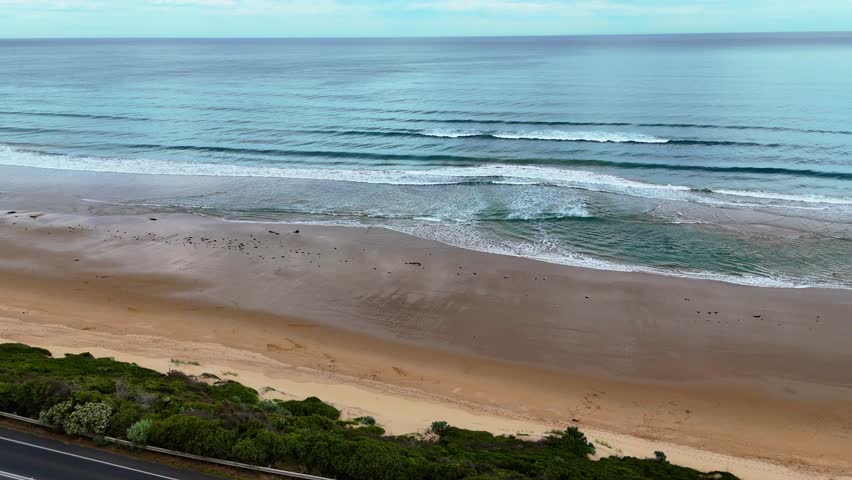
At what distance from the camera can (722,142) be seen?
4425 centimetres

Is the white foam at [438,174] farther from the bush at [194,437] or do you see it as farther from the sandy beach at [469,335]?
the bush at [194,437]

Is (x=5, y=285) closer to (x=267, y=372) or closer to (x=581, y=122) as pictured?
(x=267, y=372)

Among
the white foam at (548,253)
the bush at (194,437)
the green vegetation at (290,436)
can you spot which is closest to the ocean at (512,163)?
the white foam at (548,253)

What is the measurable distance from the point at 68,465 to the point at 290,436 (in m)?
4.32

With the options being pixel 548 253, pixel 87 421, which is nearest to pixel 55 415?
pixel 87 421

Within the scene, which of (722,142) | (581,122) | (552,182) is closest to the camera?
(552,182)

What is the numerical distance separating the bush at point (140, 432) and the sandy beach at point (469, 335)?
437 cm

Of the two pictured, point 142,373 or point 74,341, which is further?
point 74,341

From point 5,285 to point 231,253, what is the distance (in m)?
8.76

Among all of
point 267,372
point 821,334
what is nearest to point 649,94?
point 821,334

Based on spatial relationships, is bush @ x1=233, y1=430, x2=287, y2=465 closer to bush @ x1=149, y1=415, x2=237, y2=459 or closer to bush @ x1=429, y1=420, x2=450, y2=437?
bush @ x1=149, y1=415, x2=237, y2=459

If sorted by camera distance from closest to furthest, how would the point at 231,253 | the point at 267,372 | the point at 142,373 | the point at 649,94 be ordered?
the point at 142,373 < the point at 267,372 < the point at 231,253 < the point at 649,94

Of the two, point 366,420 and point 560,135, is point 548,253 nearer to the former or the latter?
point 366,420

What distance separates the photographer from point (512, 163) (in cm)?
4100
